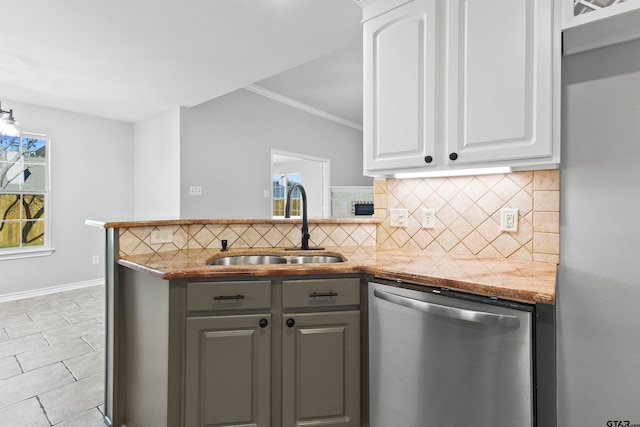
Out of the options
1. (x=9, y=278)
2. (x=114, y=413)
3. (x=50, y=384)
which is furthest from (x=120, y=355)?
(x=9, y=278)

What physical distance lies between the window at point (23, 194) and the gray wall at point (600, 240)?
5653mm

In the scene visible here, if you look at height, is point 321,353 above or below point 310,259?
below

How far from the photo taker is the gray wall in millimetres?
1427

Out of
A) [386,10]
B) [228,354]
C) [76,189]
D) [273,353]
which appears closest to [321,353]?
[273,353]

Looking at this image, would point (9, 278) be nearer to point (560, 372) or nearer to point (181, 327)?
point (181, 327)

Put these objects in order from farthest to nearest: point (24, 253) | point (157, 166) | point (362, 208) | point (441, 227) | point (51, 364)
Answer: point (362, 208), point (157, 166), point (24, 253), point (51, 364), point (441, 227)

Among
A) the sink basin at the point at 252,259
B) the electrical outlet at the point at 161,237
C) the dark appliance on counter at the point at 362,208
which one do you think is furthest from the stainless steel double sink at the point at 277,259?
the dark appliance on counter at the point at 362,208

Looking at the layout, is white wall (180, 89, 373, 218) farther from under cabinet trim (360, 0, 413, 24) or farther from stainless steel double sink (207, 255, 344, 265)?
under cabinet trim (360, 0, 413, 24)

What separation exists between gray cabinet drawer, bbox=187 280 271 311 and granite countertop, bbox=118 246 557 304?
0.05 m

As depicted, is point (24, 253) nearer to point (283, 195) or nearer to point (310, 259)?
point (310, 259)

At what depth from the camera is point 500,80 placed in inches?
56.7

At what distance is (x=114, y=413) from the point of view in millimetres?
1769

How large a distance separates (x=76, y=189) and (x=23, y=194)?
572mm

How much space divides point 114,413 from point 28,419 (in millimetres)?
597
